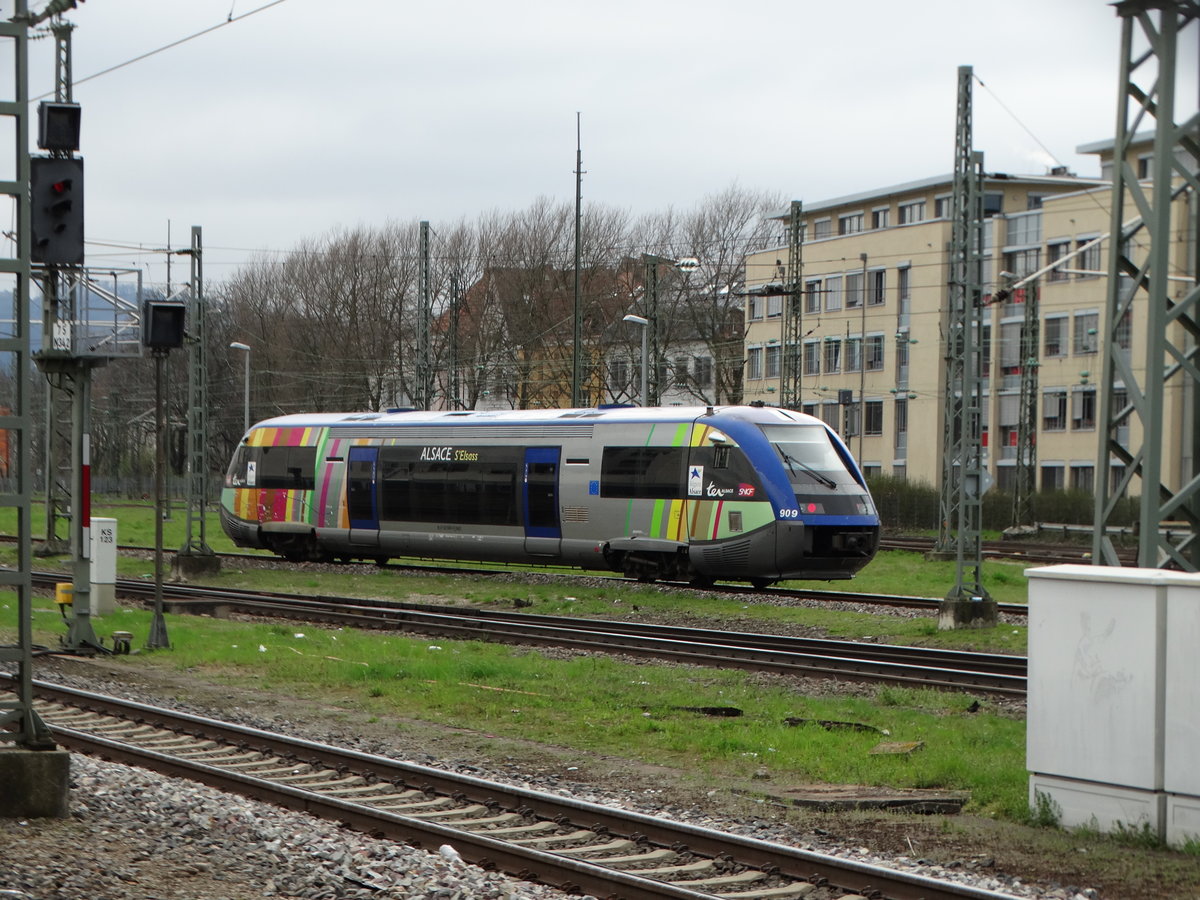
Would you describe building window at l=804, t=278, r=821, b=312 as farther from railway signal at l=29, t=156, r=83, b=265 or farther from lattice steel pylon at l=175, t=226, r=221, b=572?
railway signal at l=29, t=156, r=83, b=265

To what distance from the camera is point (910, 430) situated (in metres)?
74.8

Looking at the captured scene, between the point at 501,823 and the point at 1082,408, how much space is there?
62.6 meters

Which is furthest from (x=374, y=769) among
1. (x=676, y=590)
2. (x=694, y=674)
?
(x=676, y=590)

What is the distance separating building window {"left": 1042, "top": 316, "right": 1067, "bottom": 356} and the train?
43.3 meters

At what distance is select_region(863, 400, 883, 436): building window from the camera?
76.7 meters

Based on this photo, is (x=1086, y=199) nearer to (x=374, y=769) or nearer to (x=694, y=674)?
(x=694, y=674)

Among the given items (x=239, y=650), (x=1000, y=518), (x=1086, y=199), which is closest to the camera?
(x=239, y=650)

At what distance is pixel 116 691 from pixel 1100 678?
9.91 meters

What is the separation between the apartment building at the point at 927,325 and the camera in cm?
6744

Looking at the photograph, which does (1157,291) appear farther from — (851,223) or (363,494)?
(851,223)

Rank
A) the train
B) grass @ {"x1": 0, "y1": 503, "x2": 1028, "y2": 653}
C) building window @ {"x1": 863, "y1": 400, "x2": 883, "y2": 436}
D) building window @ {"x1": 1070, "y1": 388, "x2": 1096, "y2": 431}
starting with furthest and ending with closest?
1. building window @ {"x1": 863, "y1": 400, "x2": 883, "y2": 436}
2. building window @ {"x1": 1070, "y1": 388, "x2": 1096, "y2": 431}
3. the train
4. grass @ {"x1": 0, "y1": 503, "x2": 1028, "y2": 653}

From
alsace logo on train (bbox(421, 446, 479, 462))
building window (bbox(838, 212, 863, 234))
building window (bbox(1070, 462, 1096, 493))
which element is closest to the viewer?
alsace logo on train (bbox(421, 446, 479, 462))

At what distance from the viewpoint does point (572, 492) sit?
2777 cm

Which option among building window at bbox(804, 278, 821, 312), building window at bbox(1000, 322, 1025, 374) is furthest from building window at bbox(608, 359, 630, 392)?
building window at bbox(1000, 322, 1025, 374)
